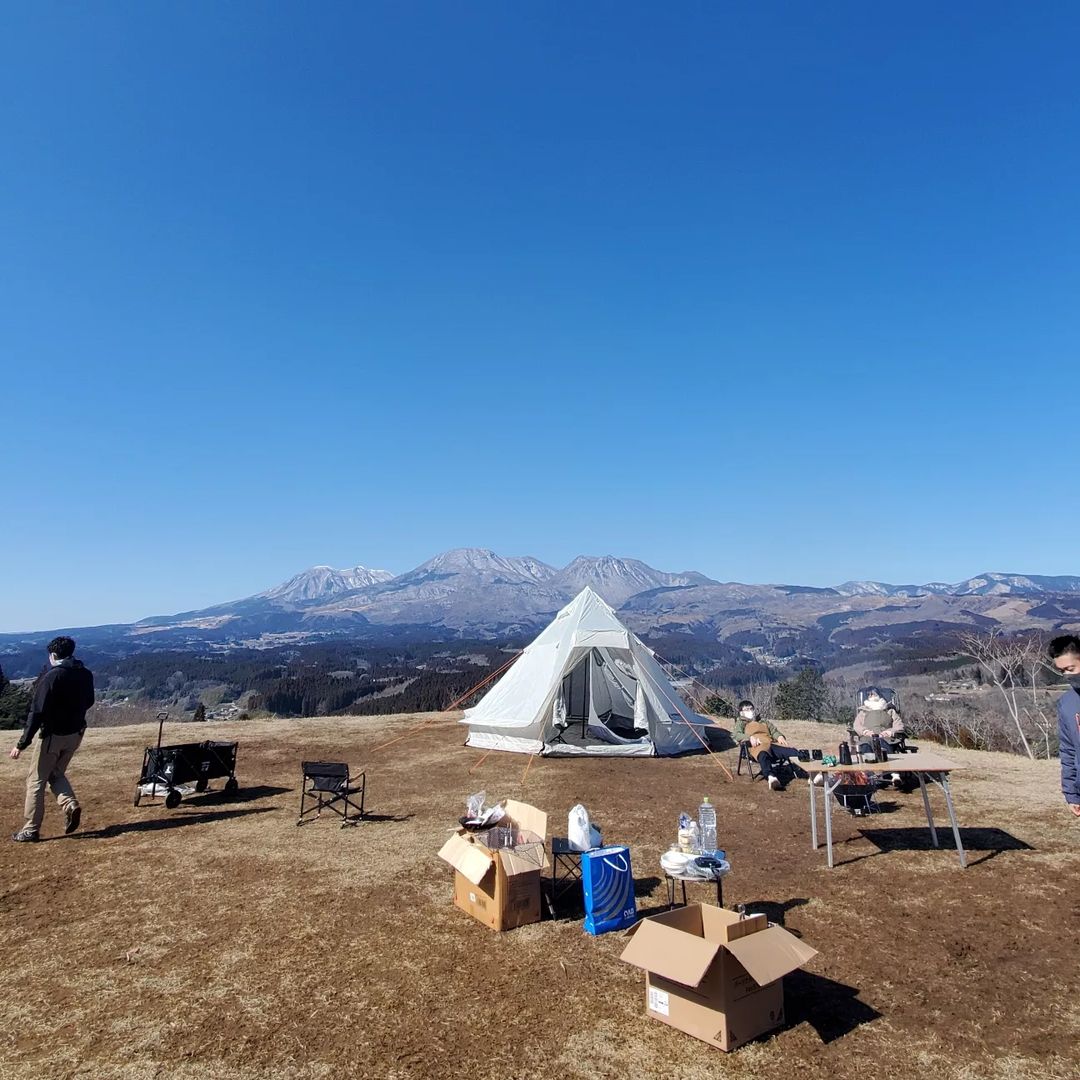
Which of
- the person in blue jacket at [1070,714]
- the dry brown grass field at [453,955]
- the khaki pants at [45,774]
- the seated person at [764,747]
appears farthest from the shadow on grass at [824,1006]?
the khaki pants at [45,774]

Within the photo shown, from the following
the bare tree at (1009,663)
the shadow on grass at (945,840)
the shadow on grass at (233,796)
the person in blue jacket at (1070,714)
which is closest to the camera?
the person in blue jacket at (1070,714)

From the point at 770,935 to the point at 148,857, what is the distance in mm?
6706

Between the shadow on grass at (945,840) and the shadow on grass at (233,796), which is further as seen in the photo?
the shadow on grass at (233,796)

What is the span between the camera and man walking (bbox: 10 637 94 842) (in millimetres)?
7840

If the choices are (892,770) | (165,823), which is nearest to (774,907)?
(892,770)

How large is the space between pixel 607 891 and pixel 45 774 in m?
6.85

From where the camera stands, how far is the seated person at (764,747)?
35.9ft

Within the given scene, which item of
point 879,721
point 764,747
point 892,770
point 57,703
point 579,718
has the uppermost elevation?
point 57,703

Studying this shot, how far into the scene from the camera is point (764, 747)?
11.4 metres

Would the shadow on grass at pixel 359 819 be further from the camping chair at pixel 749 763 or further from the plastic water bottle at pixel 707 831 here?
the camping chair at pixel 749 763

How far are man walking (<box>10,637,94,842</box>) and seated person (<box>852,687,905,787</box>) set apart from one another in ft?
36.1

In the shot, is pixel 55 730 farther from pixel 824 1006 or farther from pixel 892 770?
pixel 892 770

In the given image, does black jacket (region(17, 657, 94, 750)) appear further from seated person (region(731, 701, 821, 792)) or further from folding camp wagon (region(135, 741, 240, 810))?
seated person (region(731, 701, 821, 792))

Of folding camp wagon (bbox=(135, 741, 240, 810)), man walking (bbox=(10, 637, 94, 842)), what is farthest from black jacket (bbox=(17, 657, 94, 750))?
folding camp wagon (bbox=(135, 741, 240, 810))
